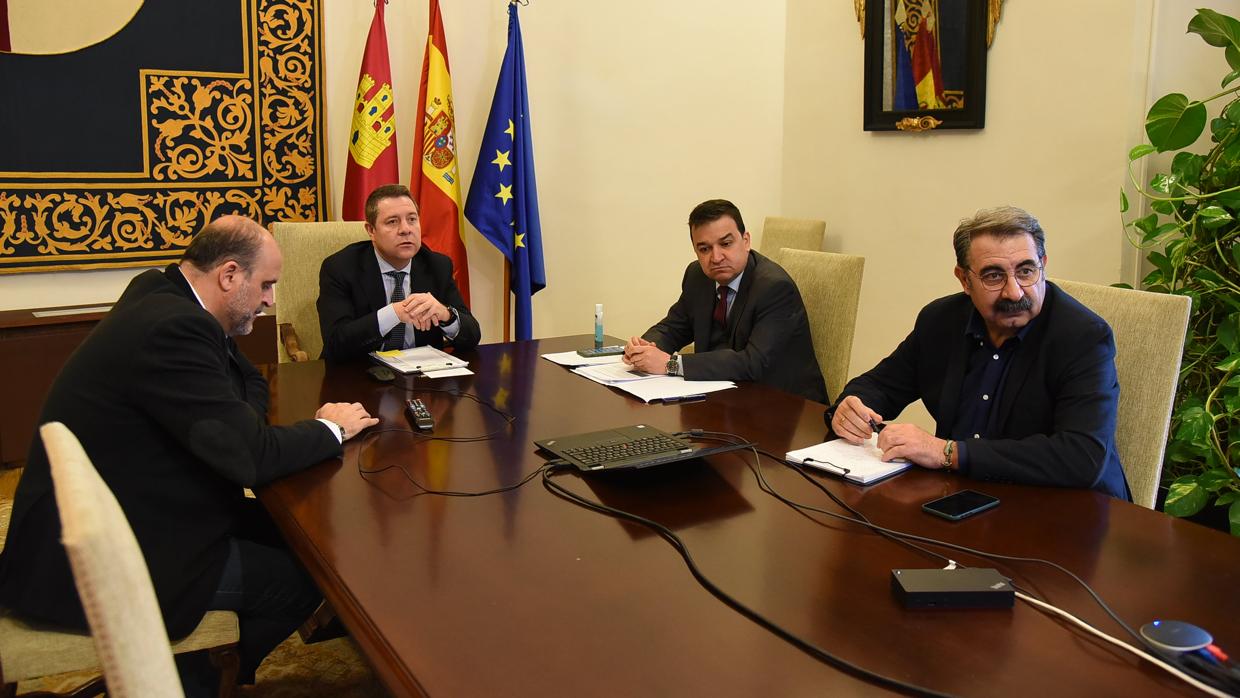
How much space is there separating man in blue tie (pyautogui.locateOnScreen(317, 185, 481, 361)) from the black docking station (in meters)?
2.04

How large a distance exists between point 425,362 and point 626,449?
1229mm

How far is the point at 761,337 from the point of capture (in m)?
2.93

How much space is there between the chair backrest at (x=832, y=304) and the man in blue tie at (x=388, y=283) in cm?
115

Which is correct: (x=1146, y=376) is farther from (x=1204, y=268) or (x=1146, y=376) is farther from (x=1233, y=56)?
(x=1233, y=56)

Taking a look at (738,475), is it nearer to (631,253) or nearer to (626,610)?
(626,610)

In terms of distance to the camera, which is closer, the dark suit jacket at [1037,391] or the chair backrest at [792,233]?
the dark suit jacket at [1037,391]

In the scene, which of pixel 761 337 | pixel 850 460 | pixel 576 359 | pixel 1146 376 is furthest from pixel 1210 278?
pixel 576 359

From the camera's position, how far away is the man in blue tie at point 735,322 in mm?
2773

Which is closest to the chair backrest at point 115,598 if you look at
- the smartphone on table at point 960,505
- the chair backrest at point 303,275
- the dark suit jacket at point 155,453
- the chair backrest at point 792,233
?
the dark suit jacket at point 155,453

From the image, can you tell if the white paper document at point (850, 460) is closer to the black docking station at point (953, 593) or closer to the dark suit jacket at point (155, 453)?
the black docking station at point (953, 593)

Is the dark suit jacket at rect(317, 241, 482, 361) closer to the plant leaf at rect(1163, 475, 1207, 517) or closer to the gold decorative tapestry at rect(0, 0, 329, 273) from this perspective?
the gold decorative tapestry at rect(0, 0, 329, 273)

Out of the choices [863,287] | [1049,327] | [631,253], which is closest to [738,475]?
Result: [1049,327]

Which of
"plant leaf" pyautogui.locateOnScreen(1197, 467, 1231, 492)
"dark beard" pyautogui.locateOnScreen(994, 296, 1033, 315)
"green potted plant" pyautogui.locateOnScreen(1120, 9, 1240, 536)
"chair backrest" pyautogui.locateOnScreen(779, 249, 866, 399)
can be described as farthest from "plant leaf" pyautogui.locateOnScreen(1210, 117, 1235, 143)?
"dark beard" pyautogui.locateOnScreen(994, 296, 1033, 315)

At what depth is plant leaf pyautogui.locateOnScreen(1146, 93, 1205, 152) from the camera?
2857 mm
